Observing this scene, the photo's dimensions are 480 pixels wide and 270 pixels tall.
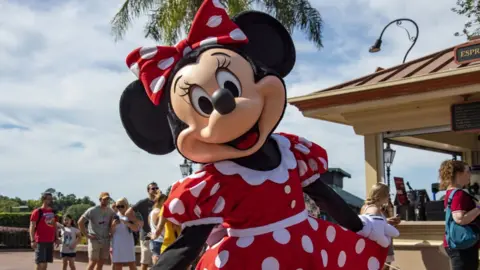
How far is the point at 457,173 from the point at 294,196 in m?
2.60

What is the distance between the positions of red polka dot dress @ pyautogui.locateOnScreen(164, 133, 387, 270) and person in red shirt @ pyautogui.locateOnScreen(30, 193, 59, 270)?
7.38 meters

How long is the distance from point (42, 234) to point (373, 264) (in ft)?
24.6

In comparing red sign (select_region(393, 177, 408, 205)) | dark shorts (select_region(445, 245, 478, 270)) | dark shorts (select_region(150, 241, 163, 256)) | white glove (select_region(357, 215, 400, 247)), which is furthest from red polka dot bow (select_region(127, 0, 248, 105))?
red sign (select_region(393, 177, 408, 205))

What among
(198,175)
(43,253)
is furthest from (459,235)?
(43,253)

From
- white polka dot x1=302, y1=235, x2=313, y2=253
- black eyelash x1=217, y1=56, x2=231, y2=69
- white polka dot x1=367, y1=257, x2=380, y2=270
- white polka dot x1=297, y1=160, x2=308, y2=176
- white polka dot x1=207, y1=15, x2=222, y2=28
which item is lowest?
white polka dot x1=367, y1=257, x2=380, y2=270

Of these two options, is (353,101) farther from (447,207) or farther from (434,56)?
(447,207)

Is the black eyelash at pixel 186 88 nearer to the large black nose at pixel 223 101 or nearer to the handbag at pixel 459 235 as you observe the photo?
the large black nose at pixel 223 101

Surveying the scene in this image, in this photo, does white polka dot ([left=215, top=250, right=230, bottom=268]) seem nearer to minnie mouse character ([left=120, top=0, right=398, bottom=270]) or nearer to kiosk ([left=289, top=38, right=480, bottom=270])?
minnie mouse character ([left=120, top=0, right=398, bottom=270])

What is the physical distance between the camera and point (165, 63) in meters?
3.28

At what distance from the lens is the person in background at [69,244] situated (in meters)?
11.0

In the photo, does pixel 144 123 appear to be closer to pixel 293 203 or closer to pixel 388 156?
pixel 293 203

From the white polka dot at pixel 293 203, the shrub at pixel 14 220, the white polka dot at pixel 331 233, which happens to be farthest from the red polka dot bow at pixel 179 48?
the shrub at pixel 14 220

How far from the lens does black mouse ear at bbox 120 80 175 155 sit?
3438 mm

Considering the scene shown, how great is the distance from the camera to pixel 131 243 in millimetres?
8781
